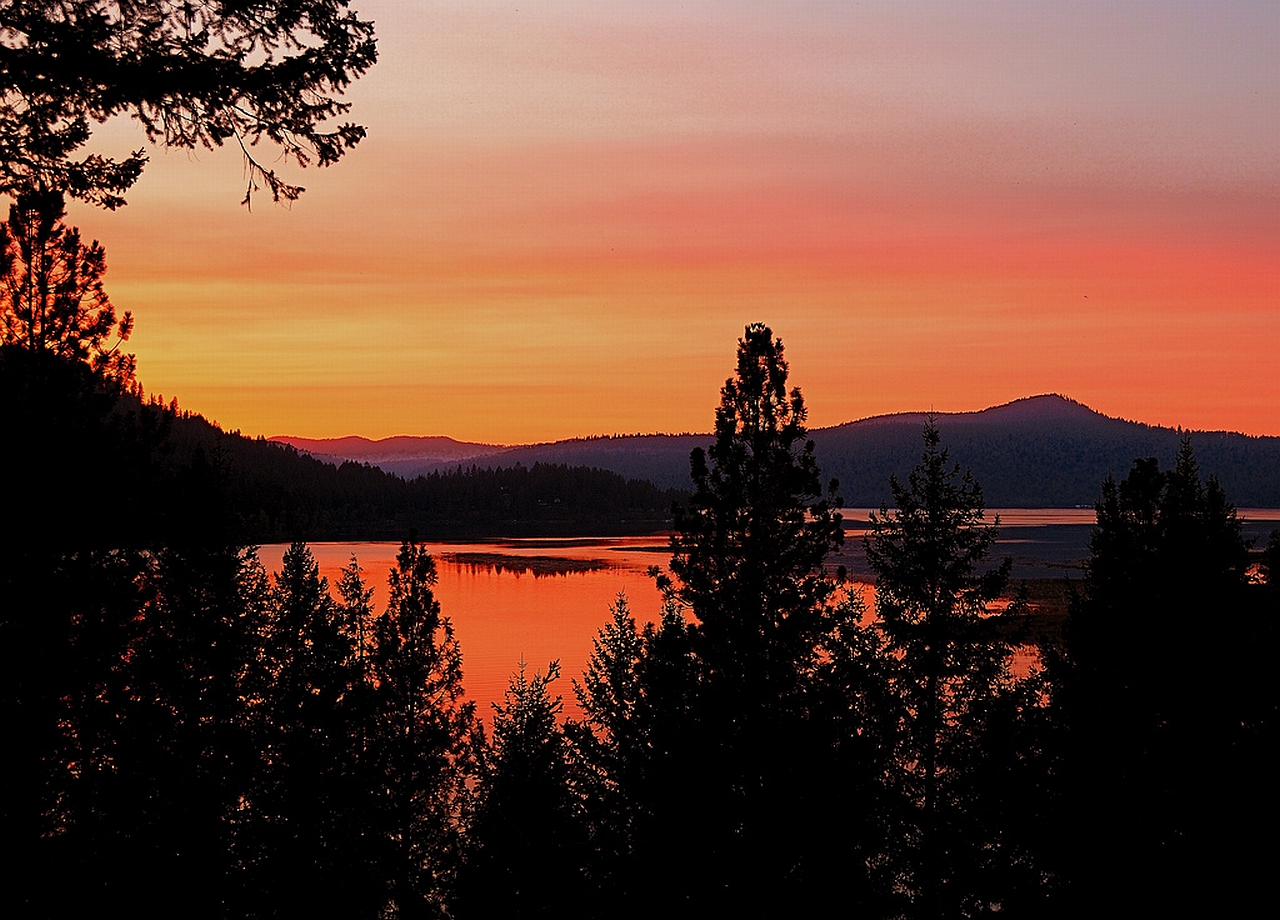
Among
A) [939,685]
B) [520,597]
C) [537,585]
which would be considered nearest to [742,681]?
[939,685]

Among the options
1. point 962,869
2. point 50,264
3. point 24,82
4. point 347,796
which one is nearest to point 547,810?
point 347,796

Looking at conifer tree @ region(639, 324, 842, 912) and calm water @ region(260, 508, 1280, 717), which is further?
calm water @ region(260, 508, 1280, 717)

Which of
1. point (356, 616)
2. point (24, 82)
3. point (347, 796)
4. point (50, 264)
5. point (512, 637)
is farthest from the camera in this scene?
point (512, 637)

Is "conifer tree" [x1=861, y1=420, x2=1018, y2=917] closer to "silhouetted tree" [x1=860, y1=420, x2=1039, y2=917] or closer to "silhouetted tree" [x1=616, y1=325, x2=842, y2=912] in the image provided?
"silhouetted tree" [x1=860, y1=420, x2=1039, y2=917]

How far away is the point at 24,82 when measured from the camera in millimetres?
9031

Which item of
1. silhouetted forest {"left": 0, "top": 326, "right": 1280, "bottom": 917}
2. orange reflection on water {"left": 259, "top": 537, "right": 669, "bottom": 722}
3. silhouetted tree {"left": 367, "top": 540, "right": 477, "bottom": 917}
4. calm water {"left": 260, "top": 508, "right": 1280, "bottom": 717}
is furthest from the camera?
calm water {"left": 260, "top": 508, "right": 1280, "bottom": 717}

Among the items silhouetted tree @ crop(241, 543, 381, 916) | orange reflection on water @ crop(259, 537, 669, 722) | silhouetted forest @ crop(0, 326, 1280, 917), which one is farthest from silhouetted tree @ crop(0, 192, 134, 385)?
orange reflection on water @ crop(259, 537, 669, 722)

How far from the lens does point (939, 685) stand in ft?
78.9

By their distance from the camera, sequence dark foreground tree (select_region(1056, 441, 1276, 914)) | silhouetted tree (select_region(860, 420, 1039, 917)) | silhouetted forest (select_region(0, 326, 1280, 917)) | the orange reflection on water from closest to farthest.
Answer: dark foreground tree (select_region(1056, 441, 1276, 914)) → silhouetted forest (select_region(0, 326, 1280, 917)) → silhouetted tree (select_region(860, 420, 1039, 917)) → the orange reflection on water

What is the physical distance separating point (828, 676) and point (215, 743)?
12638mm

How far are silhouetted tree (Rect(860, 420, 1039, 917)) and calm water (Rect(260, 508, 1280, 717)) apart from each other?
14.1 metres

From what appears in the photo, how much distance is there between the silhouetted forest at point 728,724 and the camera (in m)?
17.4

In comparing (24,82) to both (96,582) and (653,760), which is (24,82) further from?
(653,760)

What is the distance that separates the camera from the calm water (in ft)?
220
